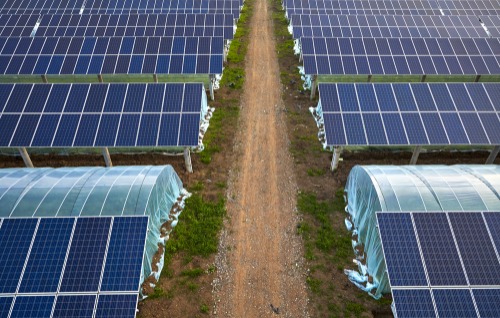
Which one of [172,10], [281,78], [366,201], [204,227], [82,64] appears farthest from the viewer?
[172,10]

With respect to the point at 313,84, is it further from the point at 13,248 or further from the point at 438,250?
the point at 13,248

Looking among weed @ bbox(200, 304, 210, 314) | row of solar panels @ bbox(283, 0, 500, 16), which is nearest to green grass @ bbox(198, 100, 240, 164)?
weed @ bbox(200, 304, 210, 314)

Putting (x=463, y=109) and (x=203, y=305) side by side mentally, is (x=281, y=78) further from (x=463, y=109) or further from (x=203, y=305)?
(x=203, y=305)

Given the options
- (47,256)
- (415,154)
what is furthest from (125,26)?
(415,154)

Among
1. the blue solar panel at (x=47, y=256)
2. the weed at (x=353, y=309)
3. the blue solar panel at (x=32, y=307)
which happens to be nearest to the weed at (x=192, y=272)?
the blue solar panel at (x=47, y=256)

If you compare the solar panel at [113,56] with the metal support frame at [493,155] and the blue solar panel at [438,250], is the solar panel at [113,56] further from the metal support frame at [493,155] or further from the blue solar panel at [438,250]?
the metal support frame at [493,155]

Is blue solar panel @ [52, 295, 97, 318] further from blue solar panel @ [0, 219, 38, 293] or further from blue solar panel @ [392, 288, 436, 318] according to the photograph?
blue solar panel @ [392, 288, 436, 318]

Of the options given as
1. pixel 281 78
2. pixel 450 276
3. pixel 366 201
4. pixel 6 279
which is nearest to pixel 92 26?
pixel 281 78
